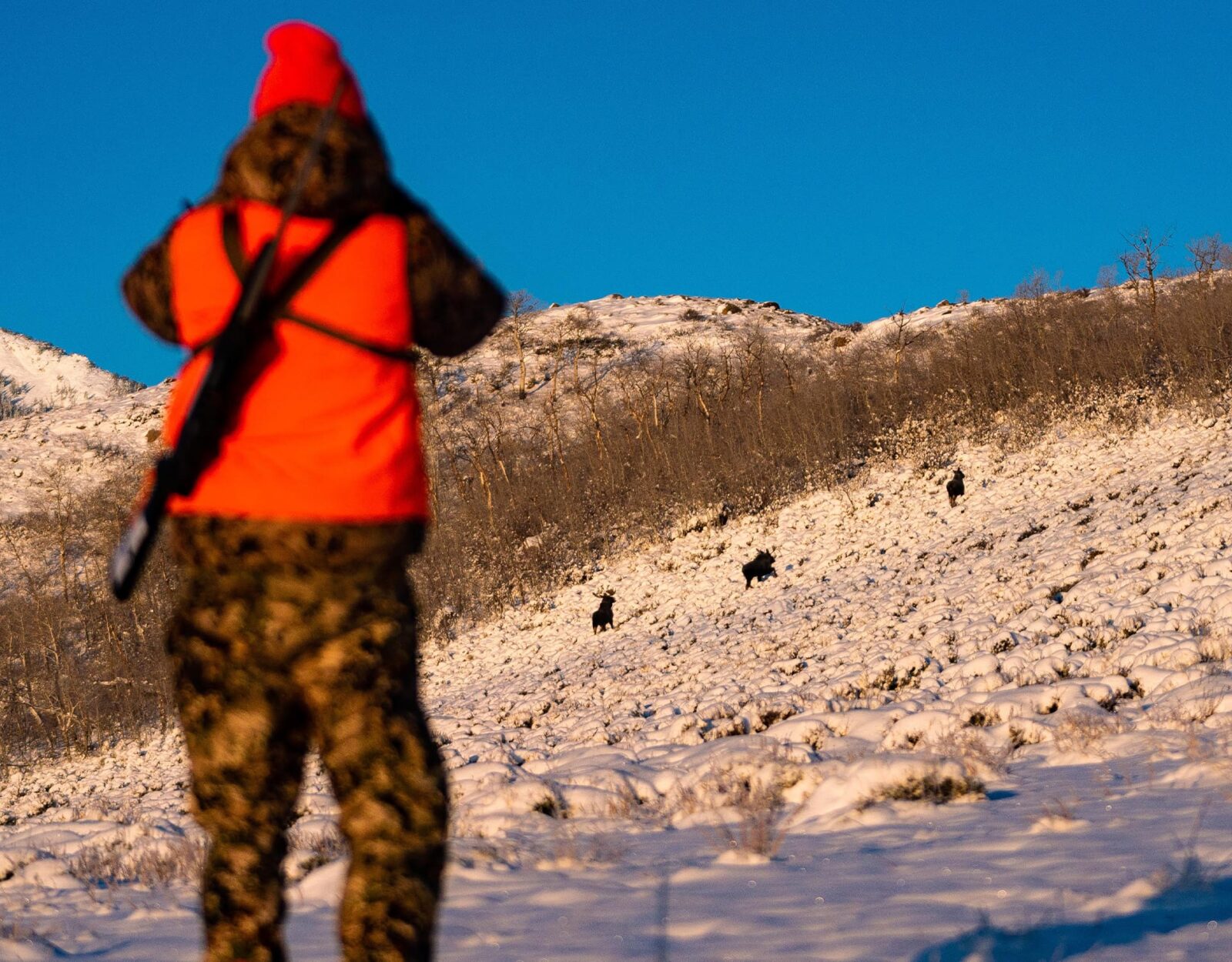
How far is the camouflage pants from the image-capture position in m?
2.01

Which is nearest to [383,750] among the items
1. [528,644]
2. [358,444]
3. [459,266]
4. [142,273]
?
[358,444]

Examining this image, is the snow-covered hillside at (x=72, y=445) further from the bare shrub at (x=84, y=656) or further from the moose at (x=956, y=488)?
the moose at (x=956, y=488)

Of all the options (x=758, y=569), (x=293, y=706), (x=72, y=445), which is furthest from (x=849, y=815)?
(x=72, y=445)

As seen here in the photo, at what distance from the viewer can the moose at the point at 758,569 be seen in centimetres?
2984

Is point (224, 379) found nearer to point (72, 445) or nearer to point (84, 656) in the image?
point (84, 656)

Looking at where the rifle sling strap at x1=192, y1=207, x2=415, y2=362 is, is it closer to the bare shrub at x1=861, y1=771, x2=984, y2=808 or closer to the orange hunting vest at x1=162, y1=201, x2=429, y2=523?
the orange hunting vest at x1=162, y1=201, x2=429, y2=523

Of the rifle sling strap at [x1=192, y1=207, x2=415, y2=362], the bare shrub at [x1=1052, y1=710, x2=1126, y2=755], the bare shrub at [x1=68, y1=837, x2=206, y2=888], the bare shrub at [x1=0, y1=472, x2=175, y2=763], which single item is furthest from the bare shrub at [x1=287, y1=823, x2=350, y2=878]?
the bare shrub at [x1=0, y1=472, x2=175, y2=763]

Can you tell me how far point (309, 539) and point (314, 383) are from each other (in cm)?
32

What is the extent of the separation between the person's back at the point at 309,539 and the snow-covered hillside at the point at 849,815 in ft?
3.27

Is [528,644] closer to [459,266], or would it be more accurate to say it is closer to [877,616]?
[877,616]

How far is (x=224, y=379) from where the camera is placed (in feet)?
6.57

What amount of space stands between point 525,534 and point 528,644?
14.4 meters

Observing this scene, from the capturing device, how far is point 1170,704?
22.8ft

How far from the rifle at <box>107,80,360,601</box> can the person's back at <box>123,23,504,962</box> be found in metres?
0.03
